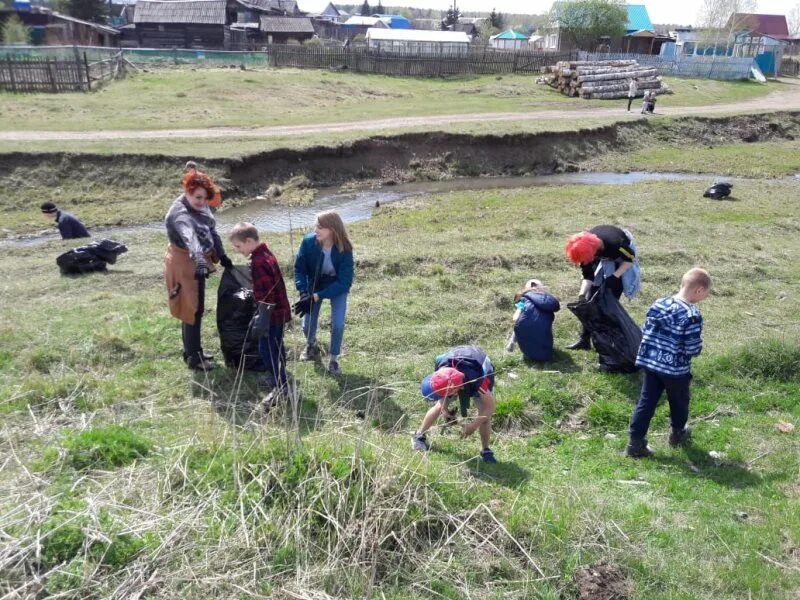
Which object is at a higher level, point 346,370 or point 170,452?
point 170,452

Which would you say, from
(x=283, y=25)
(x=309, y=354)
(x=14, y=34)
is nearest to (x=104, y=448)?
→ (x=309, y=354)

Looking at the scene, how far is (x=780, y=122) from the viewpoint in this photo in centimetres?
2981

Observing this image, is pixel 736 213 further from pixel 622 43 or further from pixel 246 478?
pixel 622 43

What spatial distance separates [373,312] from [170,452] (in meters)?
4.29

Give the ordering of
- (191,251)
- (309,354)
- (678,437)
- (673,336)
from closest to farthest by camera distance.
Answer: (673,336) < (678,437) < (191,251) < (309,354)

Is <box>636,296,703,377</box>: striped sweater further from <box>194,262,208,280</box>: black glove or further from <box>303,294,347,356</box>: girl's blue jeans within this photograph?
<box>194,262,208,280</box>: black glove

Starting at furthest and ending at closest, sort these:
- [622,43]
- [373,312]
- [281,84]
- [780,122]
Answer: [622,43]
[281,84]
[780,122]
[373,312]

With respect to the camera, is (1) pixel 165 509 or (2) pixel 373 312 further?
(2) pixel 373 312

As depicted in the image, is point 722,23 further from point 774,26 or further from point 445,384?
point 445,384

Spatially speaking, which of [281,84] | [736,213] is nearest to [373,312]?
[736,213]

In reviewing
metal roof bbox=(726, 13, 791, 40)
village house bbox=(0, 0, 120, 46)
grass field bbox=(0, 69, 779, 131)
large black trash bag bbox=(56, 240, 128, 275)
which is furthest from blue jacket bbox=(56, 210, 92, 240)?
metal roof bbox=(726, 13, 791, 40)

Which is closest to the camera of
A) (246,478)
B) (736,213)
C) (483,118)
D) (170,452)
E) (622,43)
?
(246,478)

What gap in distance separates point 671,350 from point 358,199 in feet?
48.4

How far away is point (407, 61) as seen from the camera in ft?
143
